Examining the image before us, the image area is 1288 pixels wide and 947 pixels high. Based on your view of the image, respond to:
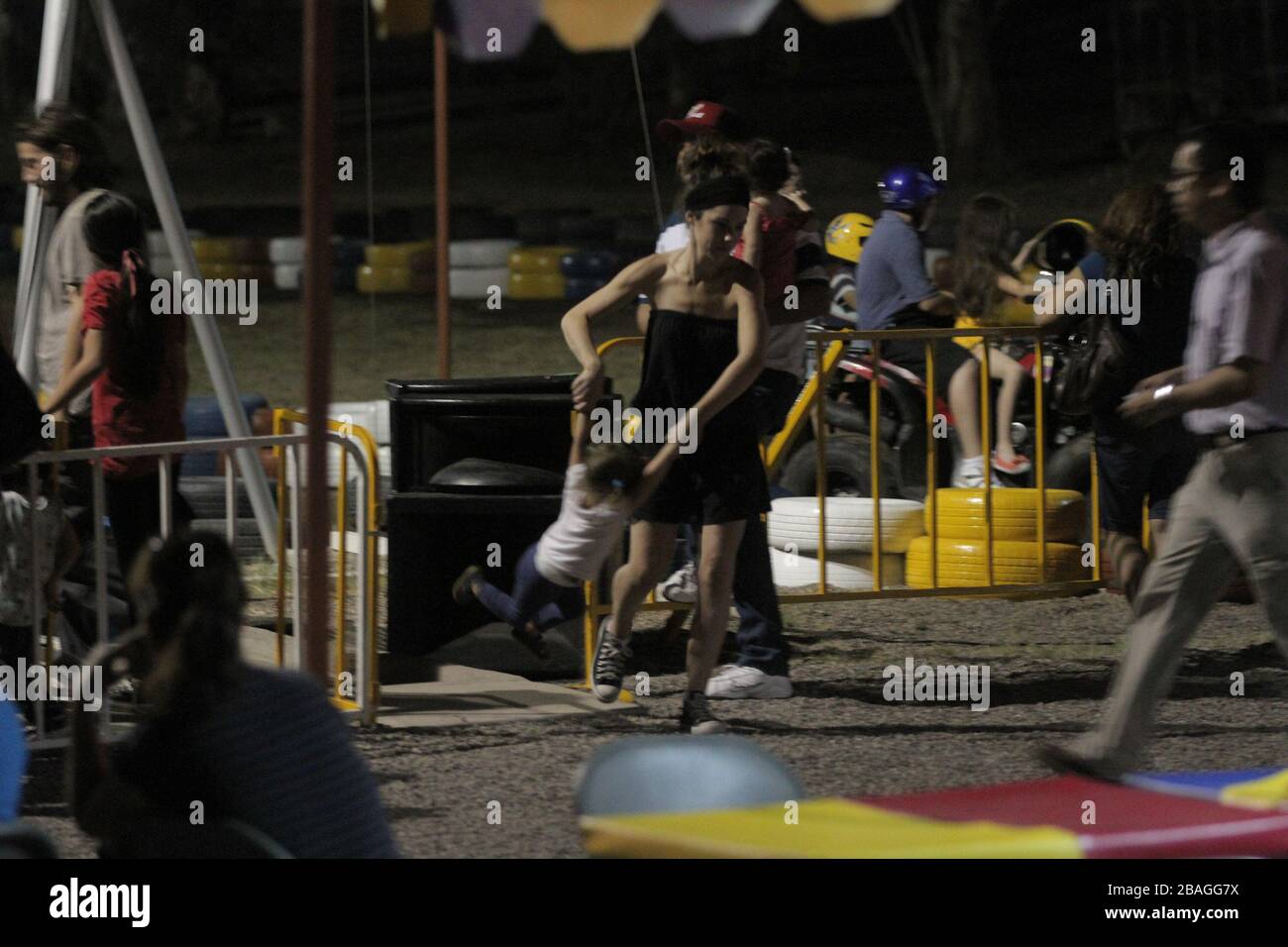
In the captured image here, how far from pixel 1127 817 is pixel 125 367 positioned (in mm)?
4000

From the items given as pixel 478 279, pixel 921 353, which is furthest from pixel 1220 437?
pixel 478 279

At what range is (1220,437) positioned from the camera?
548 centimetres

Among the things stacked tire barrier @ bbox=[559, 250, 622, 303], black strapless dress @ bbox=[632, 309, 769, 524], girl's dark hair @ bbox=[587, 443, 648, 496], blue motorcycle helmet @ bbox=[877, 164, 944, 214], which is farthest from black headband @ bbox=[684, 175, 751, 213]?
stacked tire barrier @ bbox=[559, 250, 622, 303]

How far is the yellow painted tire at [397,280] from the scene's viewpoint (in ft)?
72.5

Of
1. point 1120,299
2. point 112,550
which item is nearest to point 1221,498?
point 1120,299

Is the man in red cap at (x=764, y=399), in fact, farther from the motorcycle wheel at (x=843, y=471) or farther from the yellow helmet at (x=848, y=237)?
the yellow helmet at (x=848, y=237)

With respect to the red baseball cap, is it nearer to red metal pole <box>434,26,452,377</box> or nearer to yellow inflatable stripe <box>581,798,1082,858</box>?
red metal pole <box>434,26,452,377</box>

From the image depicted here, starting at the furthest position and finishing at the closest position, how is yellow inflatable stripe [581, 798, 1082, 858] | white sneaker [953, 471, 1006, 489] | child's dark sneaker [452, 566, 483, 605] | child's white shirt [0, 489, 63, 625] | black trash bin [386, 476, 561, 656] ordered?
white sneaker [953, 471, 1006, 489] < black trash bin [386, 476, 561, 656] < child's dark sneaker [452, 566, 483, 605] < child's white shirt [0, 489, 63, 625] < yellow inflatable stripe [581, 798, 1082, 858]

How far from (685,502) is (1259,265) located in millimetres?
2134

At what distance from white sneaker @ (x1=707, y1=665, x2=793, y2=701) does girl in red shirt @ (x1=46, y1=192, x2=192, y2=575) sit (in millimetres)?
1983

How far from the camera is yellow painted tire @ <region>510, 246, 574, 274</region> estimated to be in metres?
21.8

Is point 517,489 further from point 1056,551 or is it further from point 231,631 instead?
point 231,631

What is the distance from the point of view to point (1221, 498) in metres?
5.45

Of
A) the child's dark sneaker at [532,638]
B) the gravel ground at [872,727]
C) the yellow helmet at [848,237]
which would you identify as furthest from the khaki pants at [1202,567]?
the yellow helmet at [848,237]
